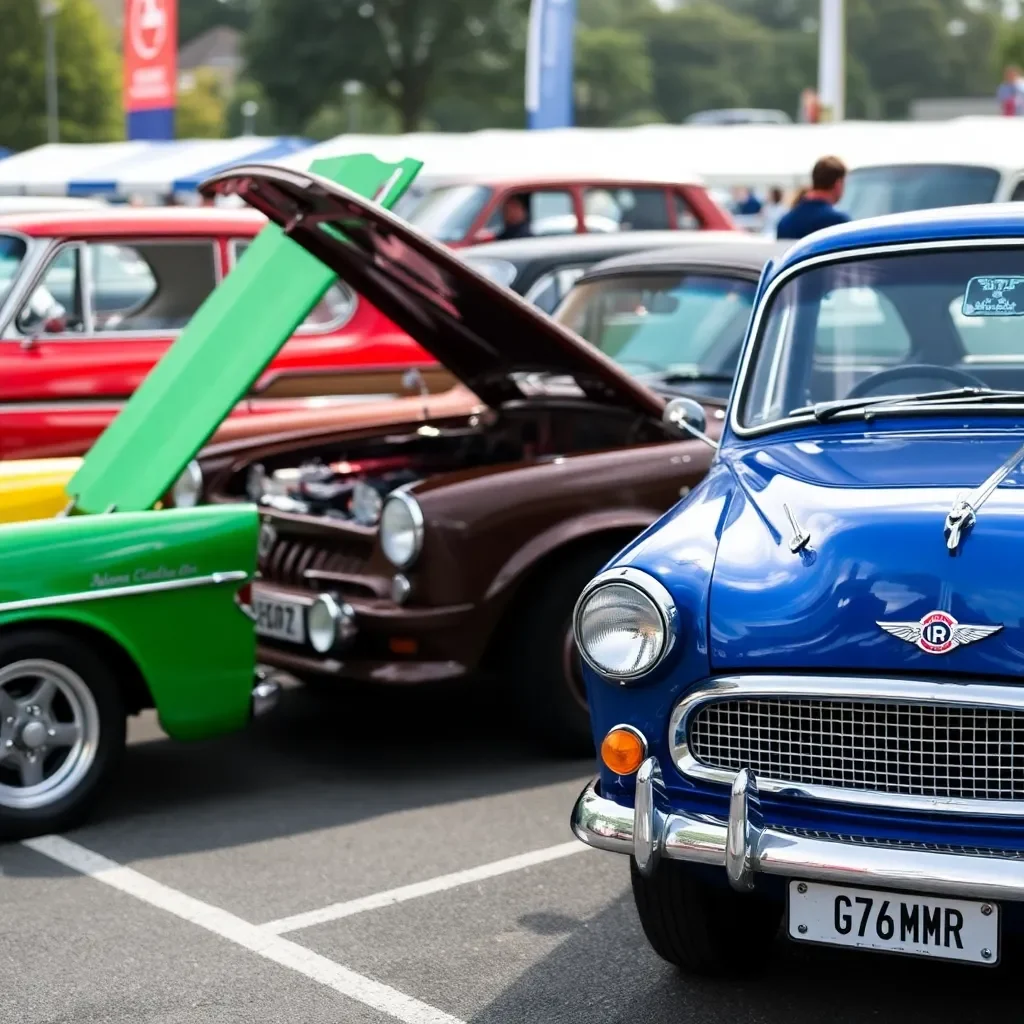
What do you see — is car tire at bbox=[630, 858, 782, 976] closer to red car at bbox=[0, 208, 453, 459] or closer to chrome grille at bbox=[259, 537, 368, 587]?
chrome grille at bbox=[259, 537, 368, 587]

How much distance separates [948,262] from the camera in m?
4.88

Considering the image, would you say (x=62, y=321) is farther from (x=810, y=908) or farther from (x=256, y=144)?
(x=256, y=144)

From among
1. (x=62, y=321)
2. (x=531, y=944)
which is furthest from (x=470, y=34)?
(x=531, y=944)

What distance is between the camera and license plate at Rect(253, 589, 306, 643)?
611cm

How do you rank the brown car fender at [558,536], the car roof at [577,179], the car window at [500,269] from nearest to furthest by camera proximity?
1. the brown car fender at [558,536]
2. the car window at [500,269]
3. the car roof at [577,179]

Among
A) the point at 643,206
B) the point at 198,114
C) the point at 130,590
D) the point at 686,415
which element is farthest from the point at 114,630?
the point at 198,114

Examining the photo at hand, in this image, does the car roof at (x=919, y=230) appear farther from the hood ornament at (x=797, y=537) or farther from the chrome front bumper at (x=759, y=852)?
the chrome front bumper at (x=759, y=852)

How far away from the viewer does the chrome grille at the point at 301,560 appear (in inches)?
245

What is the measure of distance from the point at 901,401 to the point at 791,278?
22.5 inches

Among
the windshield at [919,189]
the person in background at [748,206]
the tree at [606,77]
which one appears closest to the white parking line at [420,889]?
the windshield at [919,189]

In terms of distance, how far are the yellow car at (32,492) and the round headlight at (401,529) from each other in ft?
3.60

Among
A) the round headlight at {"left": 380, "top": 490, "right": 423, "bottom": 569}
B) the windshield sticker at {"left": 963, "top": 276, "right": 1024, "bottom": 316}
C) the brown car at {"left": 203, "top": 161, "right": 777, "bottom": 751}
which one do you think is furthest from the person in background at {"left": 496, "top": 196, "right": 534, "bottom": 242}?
the windshield sticker at {"left": 963, "top": 276, "right": 1024, "bottom": 316}

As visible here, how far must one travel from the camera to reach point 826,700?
3695 mm

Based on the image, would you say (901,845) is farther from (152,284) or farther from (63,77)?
(63,77)
